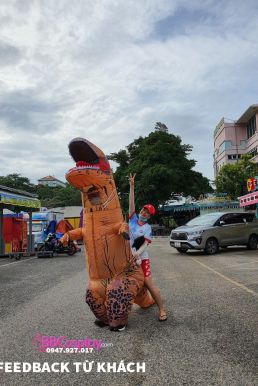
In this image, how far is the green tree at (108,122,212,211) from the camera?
119 ft

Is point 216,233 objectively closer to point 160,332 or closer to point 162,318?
point 162,318

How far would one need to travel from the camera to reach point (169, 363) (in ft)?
12.6

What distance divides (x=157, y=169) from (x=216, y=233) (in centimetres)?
2060

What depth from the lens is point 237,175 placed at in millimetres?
33844

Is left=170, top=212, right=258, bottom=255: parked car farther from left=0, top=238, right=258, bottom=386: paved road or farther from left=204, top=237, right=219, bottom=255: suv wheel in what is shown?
left=0, top=238, right=258, bottom=386: paved road

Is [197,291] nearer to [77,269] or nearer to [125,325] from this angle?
[125,325]

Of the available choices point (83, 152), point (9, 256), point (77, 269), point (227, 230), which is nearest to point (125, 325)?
point (83, 152)

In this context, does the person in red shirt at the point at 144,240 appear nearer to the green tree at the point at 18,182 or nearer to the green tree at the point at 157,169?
the green tree at the point at 157,169

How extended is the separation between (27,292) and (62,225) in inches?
79.3

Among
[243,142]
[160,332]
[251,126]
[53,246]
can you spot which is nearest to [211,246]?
[53,246]

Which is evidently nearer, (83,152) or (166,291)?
(83,152)

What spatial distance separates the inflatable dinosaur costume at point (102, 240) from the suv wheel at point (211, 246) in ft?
35.4

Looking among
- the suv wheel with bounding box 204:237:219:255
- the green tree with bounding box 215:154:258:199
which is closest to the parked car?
the suv wheel with bounding box 204:237:219:255

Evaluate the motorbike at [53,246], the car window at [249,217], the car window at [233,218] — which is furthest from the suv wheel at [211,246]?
the motorbike at [53,246]
